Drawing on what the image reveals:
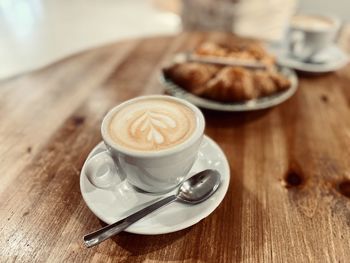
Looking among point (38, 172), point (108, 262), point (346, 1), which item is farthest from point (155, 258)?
point (346, 1)

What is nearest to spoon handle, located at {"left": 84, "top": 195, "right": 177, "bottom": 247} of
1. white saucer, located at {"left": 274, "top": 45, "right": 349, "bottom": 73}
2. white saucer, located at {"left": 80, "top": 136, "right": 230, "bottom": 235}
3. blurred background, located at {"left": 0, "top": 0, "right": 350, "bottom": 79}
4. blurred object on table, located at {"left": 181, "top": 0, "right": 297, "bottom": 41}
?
white saucer, located at {"left": 80, "top": 136, "right": 230, "bottom": 235}

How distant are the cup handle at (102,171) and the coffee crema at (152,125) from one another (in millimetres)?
43

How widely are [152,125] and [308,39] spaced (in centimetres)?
77

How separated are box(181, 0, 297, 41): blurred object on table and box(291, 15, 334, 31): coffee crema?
0.63 meters

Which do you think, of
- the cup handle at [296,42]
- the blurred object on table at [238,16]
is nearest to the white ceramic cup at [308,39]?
the cup handle at [296,42]

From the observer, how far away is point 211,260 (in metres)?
0.49

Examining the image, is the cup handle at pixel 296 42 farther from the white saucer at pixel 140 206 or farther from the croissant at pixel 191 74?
the white saucer at pixel 140 206

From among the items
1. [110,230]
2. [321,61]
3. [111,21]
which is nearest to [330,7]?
[321,61]

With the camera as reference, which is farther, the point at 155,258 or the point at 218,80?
the point at 218,80

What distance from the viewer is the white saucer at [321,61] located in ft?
3.41

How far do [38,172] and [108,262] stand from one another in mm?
285

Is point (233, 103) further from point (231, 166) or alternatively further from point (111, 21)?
point (111, 21)

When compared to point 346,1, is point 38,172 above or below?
above

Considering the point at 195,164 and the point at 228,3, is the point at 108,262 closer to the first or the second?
the point at 195,164
